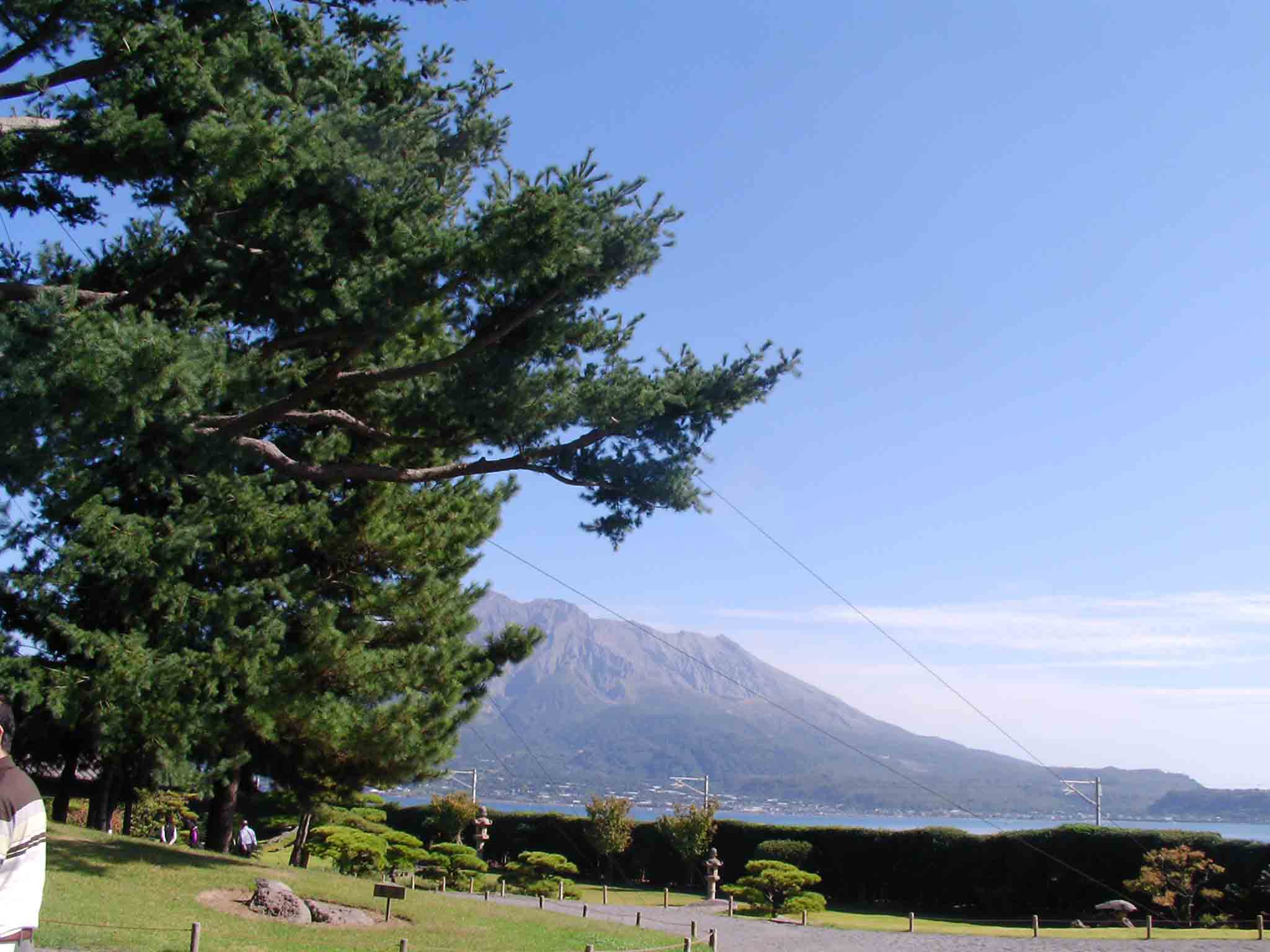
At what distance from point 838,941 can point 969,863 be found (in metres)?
11.1

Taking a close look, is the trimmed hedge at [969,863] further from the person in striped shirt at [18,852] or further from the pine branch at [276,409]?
the person in striped shirt at [18,852]

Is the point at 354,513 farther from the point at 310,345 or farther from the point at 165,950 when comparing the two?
the point at 165,950

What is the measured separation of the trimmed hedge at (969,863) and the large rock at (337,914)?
64.3 feet

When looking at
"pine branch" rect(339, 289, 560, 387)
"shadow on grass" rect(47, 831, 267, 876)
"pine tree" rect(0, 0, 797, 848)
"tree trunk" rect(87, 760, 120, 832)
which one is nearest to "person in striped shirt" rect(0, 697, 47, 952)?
"pine tree" rect(0, 0, 797, 848)

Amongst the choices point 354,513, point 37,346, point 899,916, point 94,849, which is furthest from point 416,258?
point 899,916

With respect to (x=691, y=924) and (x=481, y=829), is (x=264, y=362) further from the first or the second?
(x=481, y=829)

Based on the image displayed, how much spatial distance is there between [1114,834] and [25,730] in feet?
80.9

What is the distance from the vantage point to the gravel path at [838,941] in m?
18.5

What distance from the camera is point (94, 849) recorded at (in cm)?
1514

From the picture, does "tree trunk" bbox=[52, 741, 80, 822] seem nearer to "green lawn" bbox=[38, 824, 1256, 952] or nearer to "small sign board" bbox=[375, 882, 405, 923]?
"green lawn" bbox=[38, 824, 1256, 952]

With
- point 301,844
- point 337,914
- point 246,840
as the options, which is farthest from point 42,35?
point 246,840

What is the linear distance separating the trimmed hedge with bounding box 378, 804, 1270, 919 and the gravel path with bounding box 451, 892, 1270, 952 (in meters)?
6.63

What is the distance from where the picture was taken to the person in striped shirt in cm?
384

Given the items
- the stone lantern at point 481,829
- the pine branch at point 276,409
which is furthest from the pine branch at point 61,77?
the stone lantern at point 481,829
